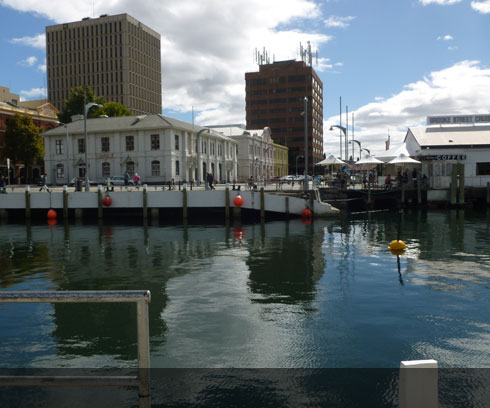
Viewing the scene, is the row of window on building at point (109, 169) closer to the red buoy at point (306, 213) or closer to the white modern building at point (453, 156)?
the red buoy at point (306, 213)

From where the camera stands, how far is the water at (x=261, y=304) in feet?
28.3

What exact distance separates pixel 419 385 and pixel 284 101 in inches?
5525

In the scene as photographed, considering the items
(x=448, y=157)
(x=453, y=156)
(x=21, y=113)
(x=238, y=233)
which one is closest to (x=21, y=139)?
(x=21, y=113)

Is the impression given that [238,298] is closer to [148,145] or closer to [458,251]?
[458,251]

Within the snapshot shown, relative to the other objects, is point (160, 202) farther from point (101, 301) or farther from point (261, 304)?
point (101, 301)

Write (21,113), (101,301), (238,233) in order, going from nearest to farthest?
1. (101,301)
2. (238,233)
3. (21,113)

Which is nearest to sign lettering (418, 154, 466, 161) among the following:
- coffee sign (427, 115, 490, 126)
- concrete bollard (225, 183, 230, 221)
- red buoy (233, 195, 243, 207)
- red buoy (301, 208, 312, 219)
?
coffee sign (427, 115, 490, 126)

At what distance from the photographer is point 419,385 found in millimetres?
3881

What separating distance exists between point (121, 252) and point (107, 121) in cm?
4816

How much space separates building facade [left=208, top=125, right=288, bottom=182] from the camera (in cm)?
9338

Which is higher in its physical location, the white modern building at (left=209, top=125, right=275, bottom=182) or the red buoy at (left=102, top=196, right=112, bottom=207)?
the white modern building at (left=209, top=125, right=275, bottom=182)

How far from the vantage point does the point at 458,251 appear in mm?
20984

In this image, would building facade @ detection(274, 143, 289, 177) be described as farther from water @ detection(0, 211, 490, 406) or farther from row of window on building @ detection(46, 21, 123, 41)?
water @ detection(0, 211, 490, 406)

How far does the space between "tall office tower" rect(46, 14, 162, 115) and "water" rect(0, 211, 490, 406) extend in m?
117
